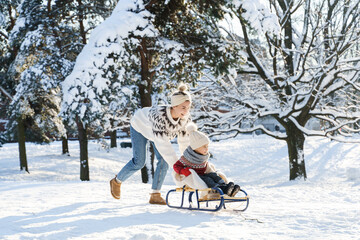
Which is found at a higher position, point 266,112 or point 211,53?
point 211,53

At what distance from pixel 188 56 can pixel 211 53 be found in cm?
64

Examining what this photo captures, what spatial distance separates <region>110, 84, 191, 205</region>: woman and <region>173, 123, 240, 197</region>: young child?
15cm

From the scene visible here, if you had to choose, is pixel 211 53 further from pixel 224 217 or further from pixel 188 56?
pixel 224 217

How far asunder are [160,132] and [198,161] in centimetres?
59

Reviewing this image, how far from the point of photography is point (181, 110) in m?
4.42

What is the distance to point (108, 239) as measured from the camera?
10.3 ft

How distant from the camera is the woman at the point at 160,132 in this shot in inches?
174

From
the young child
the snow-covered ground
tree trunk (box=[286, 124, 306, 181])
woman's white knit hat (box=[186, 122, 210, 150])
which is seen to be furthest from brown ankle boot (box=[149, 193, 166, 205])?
tree trunk (box=[286, 124, 306, 181])

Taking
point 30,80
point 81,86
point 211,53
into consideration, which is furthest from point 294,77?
point 30,80

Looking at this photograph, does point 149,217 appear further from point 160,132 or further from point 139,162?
point 160,132

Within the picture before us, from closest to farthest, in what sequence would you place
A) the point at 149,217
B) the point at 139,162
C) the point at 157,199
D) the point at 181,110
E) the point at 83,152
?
the point at 149,217 → the point at 181,110 → the point at 139,162 → the point at 157,199 → the point at 83,152

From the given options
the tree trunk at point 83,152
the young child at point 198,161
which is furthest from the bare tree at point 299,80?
the young child at point 198,161

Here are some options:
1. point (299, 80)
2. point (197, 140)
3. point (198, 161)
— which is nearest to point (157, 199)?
point (198, 161)

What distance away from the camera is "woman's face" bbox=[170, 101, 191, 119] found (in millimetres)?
4410
